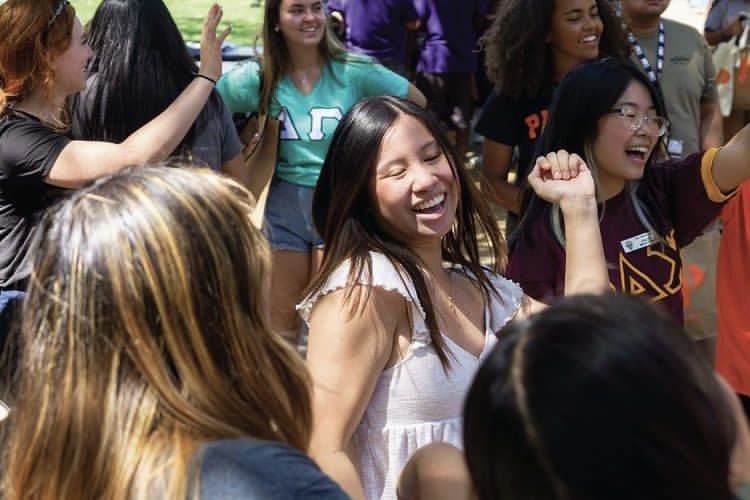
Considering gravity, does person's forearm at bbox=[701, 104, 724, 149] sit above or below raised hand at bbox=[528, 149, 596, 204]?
below

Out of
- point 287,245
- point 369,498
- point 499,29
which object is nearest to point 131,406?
point 369,498

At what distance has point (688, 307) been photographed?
11.3 ft

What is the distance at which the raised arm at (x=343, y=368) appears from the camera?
2.01m

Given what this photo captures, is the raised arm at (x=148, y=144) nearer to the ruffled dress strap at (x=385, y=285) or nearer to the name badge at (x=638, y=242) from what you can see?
the ruffled dress strap at (x=385, y=285)

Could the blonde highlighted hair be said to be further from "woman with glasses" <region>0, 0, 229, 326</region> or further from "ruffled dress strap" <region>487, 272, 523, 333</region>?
"woman with glasses" <region>0, 0, 229, 326</region>

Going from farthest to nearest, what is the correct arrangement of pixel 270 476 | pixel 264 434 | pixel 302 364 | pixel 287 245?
1. pixel 287 245
2. pixel 302 364
3. pixel 264 434
4. pixel 270 476

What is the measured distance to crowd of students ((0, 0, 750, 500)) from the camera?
3.68 feet

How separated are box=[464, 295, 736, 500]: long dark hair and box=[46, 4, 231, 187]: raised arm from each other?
1.92 m

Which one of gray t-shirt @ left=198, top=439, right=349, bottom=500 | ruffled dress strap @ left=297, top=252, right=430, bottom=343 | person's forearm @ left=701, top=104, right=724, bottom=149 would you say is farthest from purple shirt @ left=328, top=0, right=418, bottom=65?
gray t-shirt @ left=198, top=439, right=349, bottom=500

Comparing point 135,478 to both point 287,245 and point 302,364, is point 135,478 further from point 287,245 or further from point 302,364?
point 287,245

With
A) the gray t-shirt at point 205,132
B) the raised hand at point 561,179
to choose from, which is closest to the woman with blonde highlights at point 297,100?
the gray t-shirt at point 205,132

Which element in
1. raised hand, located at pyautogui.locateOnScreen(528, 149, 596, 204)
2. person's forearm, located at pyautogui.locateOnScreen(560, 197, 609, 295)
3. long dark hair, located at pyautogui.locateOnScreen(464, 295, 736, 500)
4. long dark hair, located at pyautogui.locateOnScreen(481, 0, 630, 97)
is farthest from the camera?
long dark hair, located at pyautogui.locateOnScreen(481, 0, 630, 97)

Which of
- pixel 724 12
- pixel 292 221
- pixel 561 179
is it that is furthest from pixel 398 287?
pixel 724 12

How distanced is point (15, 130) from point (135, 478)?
175cm
